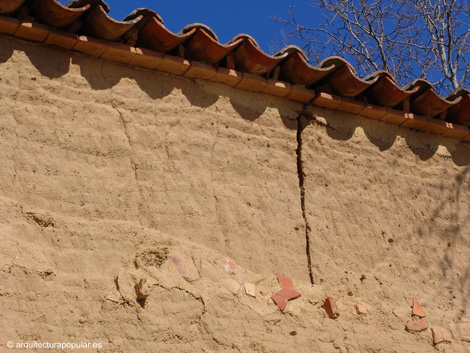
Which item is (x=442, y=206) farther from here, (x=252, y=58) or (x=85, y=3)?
(x=85, y=3)

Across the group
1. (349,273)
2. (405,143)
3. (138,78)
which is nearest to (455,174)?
(405,143)

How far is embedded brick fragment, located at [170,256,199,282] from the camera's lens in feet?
13.4

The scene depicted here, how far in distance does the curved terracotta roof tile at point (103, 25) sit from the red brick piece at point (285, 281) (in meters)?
1.63

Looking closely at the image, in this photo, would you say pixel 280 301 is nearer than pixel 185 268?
No

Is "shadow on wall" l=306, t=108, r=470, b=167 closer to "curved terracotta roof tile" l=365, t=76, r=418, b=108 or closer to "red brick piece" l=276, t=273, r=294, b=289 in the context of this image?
"curved terracotta roof tile" l=365, t=76, r=418, b=108

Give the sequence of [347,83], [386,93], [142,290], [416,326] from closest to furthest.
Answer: [142,290] → [416,326] → [347,83] → [386,93]

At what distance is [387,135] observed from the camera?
17.1 feet

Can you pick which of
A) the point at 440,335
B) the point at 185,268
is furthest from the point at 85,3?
the point at 440,335

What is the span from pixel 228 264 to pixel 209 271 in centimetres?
14

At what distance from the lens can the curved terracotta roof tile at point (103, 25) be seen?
4070mm

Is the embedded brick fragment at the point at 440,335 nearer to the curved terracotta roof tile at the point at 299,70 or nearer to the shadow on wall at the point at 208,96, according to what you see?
the shadow on wall at the point at 208,96

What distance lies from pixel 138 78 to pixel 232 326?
1.52m

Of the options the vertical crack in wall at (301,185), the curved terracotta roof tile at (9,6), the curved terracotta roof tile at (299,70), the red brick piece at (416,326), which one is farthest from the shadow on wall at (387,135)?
the curved terracotta roof tile at (9,6)

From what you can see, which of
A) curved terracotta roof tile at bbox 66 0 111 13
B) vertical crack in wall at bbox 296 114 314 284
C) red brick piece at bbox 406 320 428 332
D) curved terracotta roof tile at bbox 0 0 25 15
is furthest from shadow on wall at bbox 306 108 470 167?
curved terracotta roof tile at bbox 0 0 25 15
